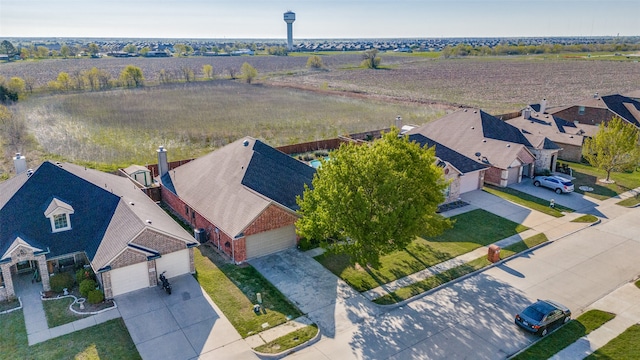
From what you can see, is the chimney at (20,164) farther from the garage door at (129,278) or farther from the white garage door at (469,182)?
the white garage door at (469,182)

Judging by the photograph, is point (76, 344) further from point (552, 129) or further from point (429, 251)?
point (552, 129)

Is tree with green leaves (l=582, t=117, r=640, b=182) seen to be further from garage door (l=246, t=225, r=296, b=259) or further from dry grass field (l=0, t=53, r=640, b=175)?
garage door (l=246, t=225, r=296, b=259)

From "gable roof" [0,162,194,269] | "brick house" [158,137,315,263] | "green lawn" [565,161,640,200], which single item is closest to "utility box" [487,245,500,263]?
"brick house" [158,137,315,263]

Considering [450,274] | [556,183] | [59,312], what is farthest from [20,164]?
[556,183]

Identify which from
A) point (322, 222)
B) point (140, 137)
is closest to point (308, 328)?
point (322, 222)

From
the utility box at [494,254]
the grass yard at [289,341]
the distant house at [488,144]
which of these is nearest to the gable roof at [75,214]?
the grass yard at [289,341]

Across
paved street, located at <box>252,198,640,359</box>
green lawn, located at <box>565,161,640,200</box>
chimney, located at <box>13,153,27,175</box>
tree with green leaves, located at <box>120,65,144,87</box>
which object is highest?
tree with green leaves, located at <box>120,65,144,87</box>
